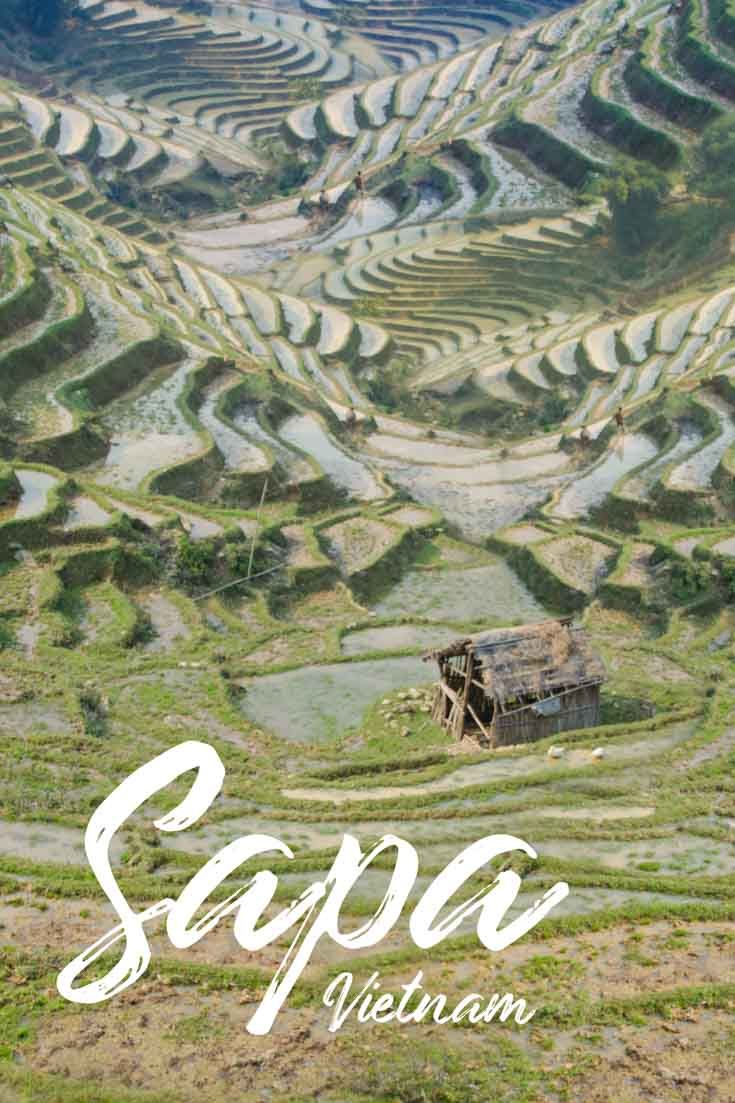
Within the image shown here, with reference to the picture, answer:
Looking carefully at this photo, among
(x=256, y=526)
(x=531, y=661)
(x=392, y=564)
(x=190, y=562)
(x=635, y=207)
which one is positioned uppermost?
(x=635, y=207)

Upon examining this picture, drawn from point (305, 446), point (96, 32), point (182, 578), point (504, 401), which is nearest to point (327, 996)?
point (182, 578)

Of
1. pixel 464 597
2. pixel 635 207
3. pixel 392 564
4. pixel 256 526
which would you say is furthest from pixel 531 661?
pixel 635 207

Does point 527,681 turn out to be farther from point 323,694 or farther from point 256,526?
→ point 256,526

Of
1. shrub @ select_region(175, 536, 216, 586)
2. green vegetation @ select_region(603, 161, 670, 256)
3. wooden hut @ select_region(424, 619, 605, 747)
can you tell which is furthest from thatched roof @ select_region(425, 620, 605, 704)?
green vegetation @ select_region(603, 161, 670, 256)

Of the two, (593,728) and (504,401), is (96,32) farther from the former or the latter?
(593,728)

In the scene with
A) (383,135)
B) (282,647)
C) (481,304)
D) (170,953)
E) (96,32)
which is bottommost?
(170,953)

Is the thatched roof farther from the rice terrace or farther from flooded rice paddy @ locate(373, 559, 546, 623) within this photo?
flooded rice paddy @ locate(373, 559, 546, 623)
